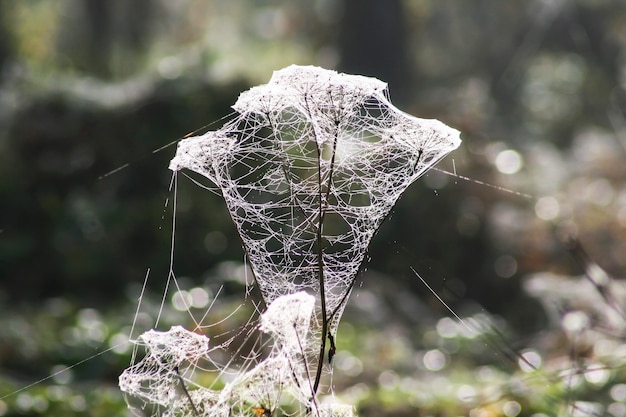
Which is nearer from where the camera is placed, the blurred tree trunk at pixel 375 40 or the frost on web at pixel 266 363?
the frost on web at pixel 266 363

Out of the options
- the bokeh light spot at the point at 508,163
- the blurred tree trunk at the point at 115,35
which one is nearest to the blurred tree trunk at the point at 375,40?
the bokeh light spot at the point at 508,163

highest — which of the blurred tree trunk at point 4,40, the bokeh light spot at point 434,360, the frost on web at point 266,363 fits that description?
the frost on web at point 266,363

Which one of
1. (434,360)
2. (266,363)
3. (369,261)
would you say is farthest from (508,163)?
(266,363)

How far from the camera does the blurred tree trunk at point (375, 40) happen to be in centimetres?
1452

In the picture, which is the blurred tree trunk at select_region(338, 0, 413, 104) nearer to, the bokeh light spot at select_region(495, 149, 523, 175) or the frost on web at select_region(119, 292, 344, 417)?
the bokeh light spot at select_region(495, 149, 523, 175)

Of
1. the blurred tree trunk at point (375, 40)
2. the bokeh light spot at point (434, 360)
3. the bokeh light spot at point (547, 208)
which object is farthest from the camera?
the blurred tree trunk at point (375, 40)

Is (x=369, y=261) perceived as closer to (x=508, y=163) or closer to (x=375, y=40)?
A: (x=508, y=163)

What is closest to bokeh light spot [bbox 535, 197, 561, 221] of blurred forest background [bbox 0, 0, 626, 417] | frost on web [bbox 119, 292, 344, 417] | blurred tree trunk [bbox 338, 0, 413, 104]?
blurred forest background [bbox 0, 0, 626, 417]

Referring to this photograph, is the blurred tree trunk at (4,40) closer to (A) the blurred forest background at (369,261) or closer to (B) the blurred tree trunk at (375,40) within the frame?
(B) the blurred tree trunk at (375,40)

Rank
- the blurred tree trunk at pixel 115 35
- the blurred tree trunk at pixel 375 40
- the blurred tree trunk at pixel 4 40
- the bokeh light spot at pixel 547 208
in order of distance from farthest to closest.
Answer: the blurred tree trunk at pixel 115 35 < the blurred tree trunk at pixel 4 40 < the blurred tree trunk at pixel 375 40 < the bokeh light spot at pixel 547 208

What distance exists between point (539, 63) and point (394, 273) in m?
15.2

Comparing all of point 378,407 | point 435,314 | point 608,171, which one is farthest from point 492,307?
point 608,171

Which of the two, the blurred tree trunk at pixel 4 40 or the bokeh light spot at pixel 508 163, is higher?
the blurred tree trunk at pixel 4 40

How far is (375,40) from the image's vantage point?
48.0ft
